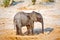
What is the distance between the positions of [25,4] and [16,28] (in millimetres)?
323

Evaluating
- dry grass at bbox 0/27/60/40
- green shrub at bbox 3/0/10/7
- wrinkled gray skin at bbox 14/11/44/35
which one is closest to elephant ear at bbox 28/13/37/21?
wrinkled gray skin at bbox 14/11/44/35

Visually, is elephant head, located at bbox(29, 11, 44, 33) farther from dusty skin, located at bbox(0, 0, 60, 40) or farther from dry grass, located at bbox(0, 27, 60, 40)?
dry grass, located at bbox(0, 27, 60, 40)

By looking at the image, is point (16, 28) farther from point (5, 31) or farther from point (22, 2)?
point (22, 2)

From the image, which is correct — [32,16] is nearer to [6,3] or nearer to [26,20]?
[26,20]

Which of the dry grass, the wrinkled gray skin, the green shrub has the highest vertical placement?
the green shrub

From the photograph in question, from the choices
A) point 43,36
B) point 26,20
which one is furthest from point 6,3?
point 43,36

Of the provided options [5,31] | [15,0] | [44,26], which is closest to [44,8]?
[44,26]

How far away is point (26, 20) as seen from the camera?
2.15 meters

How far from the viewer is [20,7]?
7.18ft

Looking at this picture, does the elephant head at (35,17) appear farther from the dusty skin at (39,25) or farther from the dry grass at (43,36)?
the dry grass at (43,36)

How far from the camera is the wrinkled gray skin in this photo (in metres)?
2.13

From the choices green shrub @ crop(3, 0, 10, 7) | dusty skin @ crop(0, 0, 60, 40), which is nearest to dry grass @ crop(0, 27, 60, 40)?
dusty skin @ crop(0, 0, 60, 40)

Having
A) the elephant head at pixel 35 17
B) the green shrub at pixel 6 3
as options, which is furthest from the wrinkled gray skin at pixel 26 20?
the green shrub at pixel 6 3

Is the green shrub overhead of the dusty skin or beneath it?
overhead
